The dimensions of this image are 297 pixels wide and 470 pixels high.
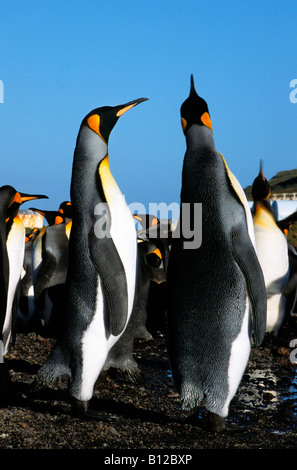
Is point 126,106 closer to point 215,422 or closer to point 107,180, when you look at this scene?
point 107,180

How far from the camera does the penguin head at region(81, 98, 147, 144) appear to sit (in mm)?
4414

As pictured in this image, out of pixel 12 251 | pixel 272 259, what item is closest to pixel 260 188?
pixel 272 259

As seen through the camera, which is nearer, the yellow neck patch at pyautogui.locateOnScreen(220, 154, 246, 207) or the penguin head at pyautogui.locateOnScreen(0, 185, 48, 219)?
the yellow neck patch at pyautogui.locateOnScreen(220, 154, 246, 207)

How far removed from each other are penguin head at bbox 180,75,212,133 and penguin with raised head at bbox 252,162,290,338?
2743 millimetres

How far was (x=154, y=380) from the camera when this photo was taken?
5121mm

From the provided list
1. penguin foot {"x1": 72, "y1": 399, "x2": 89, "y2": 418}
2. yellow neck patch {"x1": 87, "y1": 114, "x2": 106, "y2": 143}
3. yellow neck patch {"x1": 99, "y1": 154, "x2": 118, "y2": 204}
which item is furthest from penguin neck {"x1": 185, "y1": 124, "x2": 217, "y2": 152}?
penguin foot {"x1": 72, "y1": 399, "x2": 89, "y2": 418}

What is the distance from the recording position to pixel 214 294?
3.78m

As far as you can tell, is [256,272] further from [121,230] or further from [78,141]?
[78,141]

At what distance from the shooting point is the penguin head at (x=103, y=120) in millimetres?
4414

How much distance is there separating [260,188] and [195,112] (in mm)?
2849

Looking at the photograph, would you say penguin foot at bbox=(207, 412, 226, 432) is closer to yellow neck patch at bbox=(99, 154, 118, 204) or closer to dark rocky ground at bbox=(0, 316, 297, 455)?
dark rocky ground at bbox=(0, 316, 297, 455)

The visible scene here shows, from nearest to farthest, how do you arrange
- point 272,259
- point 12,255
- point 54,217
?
1. point 12,255
2. point 272,259
3. point 54,217

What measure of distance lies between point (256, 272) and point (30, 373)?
96.6 inches
